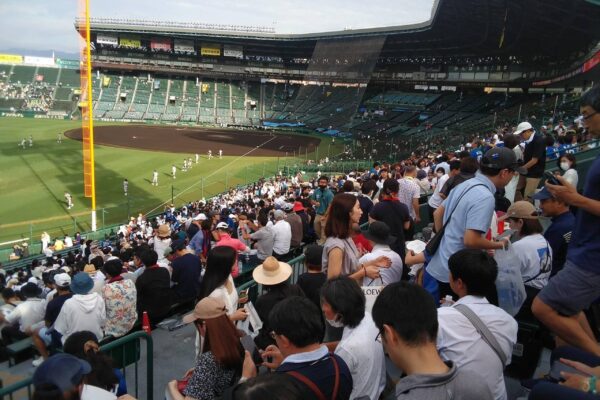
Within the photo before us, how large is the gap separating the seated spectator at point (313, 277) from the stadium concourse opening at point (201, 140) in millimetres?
36150

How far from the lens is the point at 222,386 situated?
335cm

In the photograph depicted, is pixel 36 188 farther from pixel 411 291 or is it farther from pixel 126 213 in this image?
pixel 411 291

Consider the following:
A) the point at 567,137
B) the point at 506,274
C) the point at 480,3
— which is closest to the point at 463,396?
the point at 506,274

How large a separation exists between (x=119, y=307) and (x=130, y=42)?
74581 millimetres

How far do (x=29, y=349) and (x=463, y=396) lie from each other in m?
5.56

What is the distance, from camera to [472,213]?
3902 millimetres

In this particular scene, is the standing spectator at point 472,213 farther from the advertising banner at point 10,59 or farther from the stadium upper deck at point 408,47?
the advertising banner at point 10,59

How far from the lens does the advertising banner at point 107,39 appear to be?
232ft

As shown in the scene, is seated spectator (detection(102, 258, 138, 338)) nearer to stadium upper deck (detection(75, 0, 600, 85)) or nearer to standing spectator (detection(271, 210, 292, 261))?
standing spectator (detection(271, 210, 292, 261))

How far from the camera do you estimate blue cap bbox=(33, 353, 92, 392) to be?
9.09ft

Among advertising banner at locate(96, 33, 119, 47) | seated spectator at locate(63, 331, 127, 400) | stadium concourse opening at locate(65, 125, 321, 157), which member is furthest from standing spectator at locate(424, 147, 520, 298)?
advertising banner at locate(96, 33, 119, 47)

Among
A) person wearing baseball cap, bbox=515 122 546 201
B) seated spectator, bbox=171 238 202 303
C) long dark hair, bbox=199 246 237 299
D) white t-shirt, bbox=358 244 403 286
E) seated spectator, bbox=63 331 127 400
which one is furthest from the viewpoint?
person wearing baseball cap, bbox=515 122 546 201

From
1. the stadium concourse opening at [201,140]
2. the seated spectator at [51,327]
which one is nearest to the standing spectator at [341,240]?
the seated spectator at [51,327]

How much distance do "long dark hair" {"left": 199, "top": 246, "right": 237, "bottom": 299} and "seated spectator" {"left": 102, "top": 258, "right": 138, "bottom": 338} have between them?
5.59 ft
